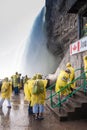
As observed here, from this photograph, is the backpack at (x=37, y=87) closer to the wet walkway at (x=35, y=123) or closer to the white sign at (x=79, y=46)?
the wet walkway at (x=35, y=123)

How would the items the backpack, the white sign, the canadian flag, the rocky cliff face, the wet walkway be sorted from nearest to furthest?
1. the wet walkway
2. the backpack
3. the white sign
4. the canadian flag
5. the rocky cliff face

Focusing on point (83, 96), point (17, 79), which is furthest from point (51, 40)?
point (83, 96)

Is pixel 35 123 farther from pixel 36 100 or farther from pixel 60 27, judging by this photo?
pixel 60 27

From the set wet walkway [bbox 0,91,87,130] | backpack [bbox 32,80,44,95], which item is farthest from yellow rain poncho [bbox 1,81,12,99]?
backpack [bbox 32,80,44,95]

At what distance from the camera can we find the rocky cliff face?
93.1 ft

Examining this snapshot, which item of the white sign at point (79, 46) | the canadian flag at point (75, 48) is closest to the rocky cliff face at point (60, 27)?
the canadian flag at point (75, 48)

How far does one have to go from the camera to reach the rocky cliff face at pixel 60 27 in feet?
93.1

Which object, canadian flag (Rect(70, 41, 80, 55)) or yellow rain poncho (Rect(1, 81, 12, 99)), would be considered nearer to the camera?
yellow rain poncho (Rect(1, 81, 12, 99))

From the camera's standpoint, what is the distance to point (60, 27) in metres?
33.7

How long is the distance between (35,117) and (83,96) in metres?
2.39

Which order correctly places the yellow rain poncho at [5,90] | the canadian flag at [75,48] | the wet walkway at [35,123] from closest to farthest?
1. the wet walkway at [35,123]
2. the yellow rain poncho at [5,90]
3. the canadian flag at [75,48]

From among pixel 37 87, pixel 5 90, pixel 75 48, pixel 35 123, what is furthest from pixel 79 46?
pixel 35 123

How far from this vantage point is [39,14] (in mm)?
47000

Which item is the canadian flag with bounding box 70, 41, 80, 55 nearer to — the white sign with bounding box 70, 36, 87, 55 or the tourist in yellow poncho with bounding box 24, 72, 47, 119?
the white sign with bounding box 70, 36, 87, 55
